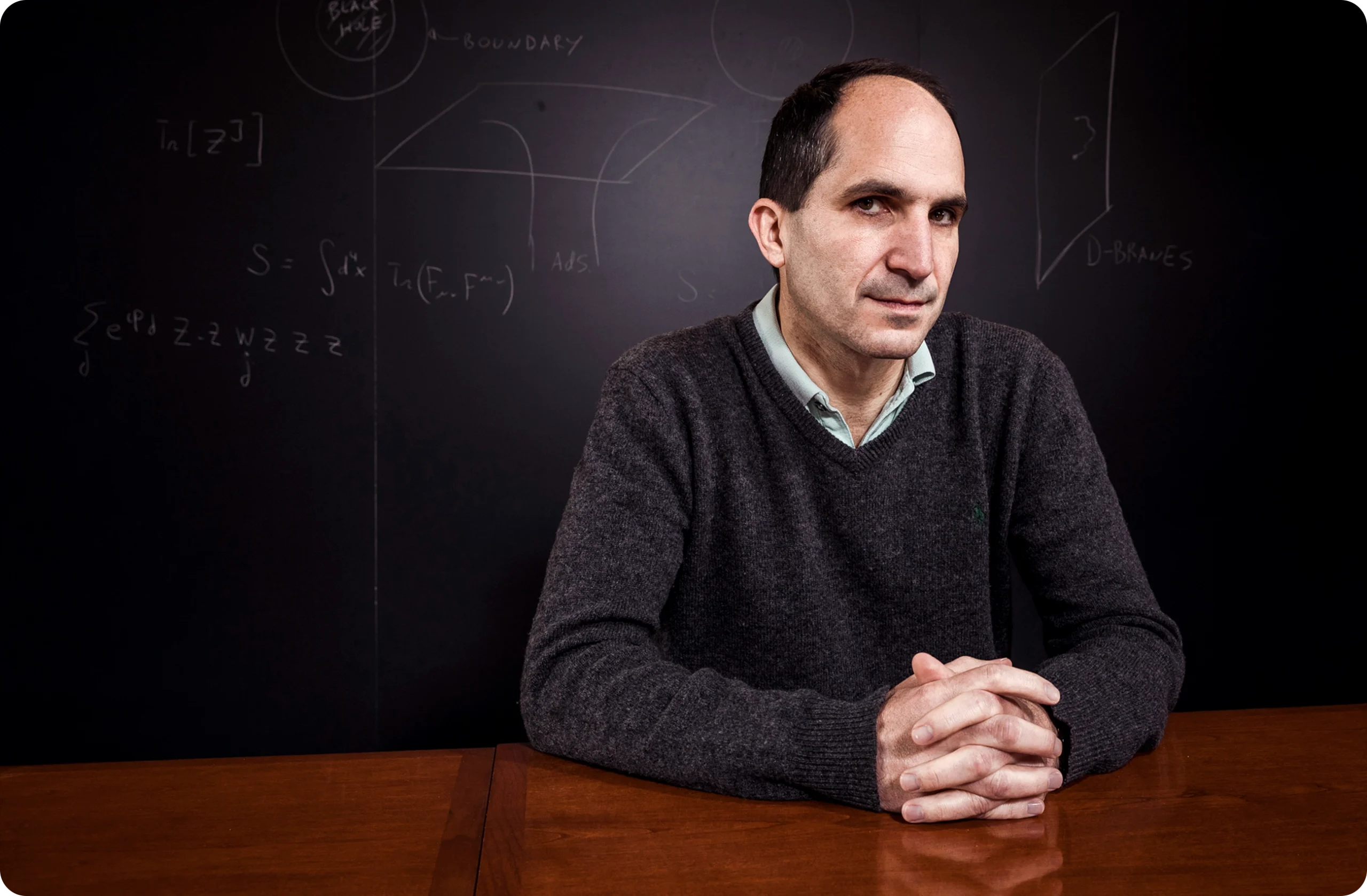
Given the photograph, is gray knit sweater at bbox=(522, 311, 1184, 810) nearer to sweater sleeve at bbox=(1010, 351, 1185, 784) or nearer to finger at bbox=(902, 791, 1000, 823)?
sweater sleeve at bbox=(1010, 351, 1185, 784)

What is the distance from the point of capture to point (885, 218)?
4.37 feet

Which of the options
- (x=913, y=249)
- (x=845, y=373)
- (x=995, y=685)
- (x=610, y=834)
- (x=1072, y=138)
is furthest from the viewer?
(x=1072, y=138)

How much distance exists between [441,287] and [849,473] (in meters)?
1.37

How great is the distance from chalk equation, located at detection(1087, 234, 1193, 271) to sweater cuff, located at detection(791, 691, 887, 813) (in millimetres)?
2050

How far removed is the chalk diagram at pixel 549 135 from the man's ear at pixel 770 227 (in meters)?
1.06

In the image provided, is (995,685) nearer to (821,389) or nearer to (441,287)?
(821,389)

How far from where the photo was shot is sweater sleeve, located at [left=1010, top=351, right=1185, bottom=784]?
3.34 ft

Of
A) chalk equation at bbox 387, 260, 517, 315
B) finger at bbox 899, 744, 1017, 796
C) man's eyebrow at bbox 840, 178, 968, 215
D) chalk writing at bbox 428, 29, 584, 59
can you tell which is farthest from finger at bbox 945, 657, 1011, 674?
chalk writing at bbox 428, 29, 584, 59

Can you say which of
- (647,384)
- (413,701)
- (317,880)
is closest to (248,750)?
(413,701)

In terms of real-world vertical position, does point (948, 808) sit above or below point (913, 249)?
below

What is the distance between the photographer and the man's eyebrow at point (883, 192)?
4.25 feet

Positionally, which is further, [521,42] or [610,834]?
[521,42]

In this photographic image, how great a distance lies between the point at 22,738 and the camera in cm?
234

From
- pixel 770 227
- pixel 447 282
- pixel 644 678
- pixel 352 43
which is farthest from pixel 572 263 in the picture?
pixel 644 678
